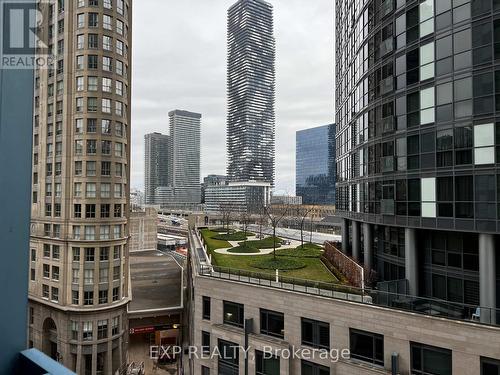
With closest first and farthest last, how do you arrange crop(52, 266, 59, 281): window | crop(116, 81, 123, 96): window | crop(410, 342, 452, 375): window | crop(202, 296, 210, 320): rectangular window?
crop(410, 342, 452, 375): window < crop(202, 296, 210, 320): rectangular window < crop(52, 266, 59, 281): window < crop(116, 81, 123, 96): window

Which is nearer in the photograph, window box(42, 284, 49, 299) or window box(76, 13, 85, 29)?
window box(76, 13, 85, 29)

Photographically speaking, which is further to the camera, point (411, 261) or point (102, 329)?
point (102, 329)

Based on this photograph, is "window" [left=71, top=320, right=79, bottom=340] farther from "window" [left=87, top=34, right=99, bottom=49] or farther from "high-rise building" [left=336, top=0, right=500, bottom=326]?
"high-rise building" [left=336, top=0, right=500, bottom=326]

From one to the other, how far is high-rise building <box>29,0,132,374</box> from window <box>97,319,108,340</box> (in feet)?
0.38

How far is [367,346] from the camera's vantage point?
67.2 ft

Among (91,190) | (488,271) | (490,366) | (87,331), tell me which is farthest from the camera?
(91,190)

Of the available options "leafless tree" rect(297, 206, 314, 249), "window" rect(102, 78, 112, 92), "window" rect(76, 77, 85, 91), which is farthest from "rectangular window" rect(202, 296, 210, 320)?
"window" rect(76, 77, 85, 91)

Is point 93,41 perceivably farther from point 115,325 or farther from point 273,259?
point 115,325

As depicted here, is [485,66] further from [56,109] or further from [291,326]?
[56,109]

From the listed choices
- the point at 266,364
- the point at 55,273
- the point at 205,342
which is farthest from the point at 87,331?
the point at 266,364

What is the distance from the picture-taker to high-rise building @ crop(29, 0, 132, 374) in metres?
43.3

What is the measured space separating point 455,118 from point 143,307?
45368 millimetres

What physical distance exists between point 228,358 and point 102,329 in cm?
2430

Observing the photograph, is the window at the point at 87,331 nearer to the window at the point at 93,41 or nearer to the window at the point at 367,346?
the window at the point at 93,41
